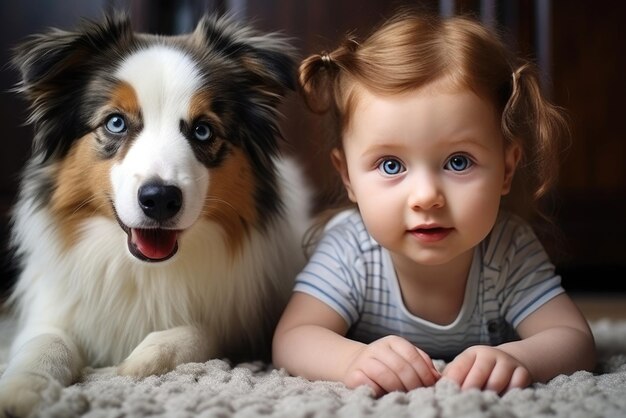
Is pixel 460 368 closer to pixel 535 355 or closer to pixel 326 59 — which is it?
pixel 535 355

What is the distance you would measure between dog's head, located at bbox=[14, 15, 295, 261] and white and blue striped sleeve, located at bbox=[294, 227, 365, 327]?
17 centimetres

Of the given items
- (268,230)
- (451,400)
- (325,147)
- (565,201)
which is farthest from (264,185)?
(565,201)

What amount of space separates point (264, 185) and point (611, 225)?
1.65 metres

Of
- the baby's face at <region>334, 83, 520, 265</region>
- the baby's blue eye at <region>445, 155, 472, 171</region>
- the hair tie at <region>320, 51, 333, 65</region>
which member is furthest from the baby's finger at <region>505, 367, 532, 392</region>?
the hair tie at <region>320, 51, 333, 65</region>

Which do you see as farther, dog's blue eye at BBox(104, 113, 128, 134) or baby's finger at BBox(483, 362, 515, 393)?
dog's blue eye at BBox(104, 113, 128, 134)

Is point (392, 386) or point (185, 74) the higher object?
→ point (185, 74)

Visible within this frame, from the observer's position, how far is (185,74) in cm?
154

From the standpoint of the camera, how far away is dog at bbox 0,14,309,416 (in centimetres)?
147

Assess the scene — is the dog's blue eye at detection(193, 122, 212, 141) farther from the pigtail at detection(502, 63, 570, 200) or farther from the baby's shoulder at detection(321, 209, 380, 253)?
the pigtail at detection(502, 63, 570, 200)

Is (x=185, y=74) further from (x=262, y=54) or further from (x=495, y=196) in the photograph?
(x=495, y=196)

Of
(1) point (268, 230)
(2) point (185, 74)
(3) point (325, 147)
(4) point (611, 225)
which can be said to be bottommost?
(4) point (611, 225)

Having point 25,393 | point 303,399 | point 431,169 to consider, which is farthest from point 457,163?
point 25,393

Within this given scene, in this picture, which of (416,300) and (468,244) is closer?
(468,244)

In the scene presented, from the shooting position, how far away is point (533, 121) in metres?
1.52
